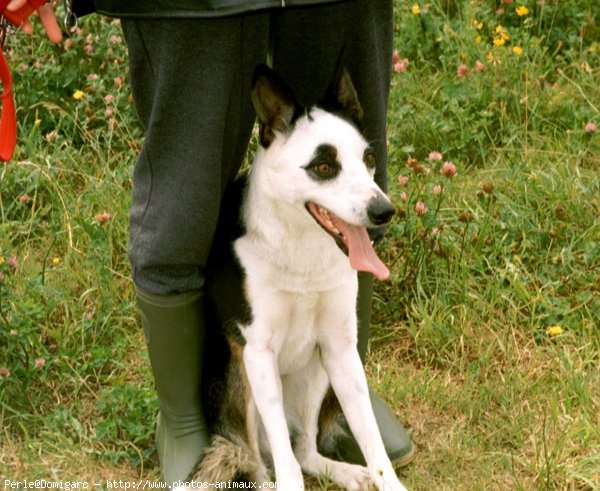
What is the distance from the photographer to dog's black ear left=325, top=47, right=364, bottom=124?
255cm

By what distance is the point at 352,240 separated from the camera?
2473mm

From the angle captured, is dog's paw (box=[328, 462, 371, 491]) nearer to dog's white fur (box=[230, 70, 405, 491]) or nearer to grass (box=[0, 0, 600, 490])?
dog's white fur (box=[230, 70, 405, 491])

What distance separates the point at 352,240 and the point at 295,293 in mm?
239

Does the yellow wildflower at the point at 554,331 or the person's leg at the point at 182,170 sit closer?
the person's leg at the point at 182,170

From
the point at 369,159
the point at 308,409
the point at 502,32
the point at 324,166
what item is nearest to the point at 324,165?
the point at 324,166

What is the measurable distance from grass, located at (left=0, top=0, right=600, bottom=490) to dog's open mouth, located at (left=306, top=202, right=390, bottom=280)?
0.63 metres

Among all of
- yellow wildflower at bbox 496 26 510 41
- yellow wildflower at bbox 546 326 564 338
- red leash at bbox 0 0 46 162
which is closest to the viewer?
red leash at bbox 0 0 46 162

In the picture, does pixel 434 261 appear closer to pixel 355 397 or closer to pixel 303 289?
pixel 355 397

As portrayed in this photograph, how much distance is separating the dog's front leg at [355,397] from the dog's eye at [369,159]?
1.43ft

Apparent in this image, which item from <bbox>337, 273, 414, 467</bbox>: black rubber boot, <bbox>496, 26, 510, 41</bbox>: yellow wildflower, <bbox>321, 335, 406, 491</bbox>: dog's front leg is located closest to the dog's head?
<bbox>321, 335, 406, 491</bbox>: dog's front leg

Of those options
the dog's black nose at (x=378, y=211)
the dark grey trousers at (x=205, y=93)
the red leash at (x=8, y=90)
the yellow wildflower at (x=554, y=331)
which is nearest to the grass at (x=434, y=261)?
the yellow wildflower at (x=554, y=331)

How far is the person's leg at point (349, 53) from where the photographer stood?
8.29 feet

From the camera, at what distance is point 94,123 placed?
421cm

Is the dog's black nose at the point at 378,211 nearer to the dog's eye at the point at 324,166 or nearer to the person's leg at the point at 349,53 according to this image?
the dog's eye at the point at 324,166
